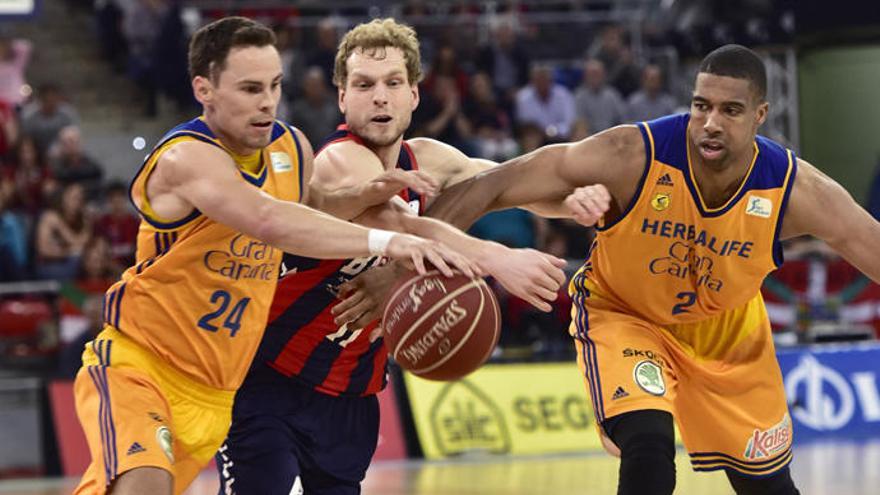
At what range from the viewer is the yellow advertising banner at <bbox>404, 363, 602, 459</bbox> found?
12.0m

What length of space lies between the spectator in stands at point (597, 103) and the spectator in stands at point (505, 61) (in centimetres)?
83

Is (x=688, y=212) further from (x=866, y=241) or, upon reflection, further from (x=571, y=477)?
(x=571, y=477)

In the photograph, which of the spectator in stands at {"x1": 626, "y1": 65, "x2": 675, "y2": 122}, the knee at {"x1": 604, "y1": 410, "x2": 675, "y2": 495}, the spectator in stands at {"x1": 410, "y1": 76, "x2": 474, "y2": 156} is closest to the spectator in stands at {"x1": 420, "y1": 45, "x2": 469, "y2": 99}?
the spectator in stands at {"x1": 410, "y1": 76, "x2": 474, "y2": 156}

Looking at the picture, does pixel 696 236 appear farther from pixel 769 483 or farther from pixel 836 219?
pixel 769 483

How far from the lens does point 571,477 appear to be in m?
10.6

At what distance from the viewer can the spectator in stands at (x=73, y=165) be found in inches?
545

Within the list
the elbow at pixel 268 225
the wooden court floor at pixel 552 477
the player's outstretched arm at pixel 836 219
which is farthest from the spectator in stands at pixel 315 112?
the elbow at pixel 268 225

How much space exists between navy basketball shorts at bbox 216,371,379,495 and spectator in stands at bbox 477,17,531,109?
10.5m

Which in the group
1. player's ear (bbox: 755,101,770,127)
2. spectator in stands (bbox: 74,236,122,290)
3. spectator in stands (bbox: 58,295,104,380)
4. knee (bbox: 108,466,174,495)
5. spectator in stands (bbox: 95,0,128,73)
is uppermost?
spectator in stands (bbox: 95,0,128,73)

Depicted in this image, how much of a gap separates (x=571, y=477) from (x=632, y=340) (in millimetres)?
4883

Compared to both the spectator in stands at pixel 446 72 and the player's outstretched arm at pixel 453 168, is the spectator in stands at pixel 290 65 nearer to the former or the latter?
the spectator in stands at pixel 446 72

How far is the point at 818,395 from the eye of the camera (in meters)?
12.7

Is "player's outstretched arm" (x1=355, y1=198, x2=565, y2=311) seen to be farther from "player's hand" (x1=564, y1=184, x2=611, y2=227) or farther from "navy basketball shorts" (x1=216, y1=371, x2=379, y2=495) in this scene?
"navy basketball shorts" (x1=216, y1=371, x2=379, y2=495)

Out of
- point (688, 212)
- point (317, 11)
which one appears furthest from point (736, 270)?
point (317, 11)
